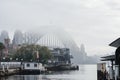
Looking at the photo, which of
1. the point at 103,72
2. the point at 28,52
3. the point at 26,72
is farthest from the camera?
the point at 28,52

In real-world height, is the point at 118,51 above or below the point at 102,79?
above

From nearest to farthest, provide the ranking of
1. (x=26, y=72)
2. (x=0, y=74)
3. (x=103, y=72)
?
(x=103, y=72) < (x=0, y=74) < (x=26, y=72)

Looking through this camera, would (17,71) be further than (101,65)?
Yes

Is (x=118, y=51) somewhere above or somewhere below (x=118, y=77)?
above

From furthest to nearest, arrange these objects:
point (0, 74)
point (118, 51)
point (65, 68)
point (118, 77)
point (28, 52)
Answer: point (65, 68), point (28, 52), point (0, 74), point (118, 77), point (118, 51)

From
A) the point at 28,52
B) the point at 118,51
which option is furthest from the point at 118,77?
the point at 28,52

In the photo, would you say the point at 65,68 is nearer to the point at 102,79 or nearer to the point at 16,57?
the point at 16,57

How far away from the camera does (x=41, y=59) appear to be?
18762 centimetres

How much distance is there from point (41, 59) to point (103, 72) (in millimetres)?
142348

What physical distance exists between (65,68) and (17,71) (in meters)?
64.1

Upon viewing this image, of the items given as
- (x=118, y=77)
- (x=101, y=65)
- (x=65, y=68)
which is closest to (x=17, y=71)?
(x=65, y=68)

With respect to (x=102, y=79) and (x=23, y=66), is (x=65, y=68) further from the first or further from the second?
(x=102, y=79)

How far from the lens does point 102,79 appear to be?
46344 millimetres

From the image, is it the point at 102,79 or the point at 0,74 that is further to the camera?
the point at 0,74
